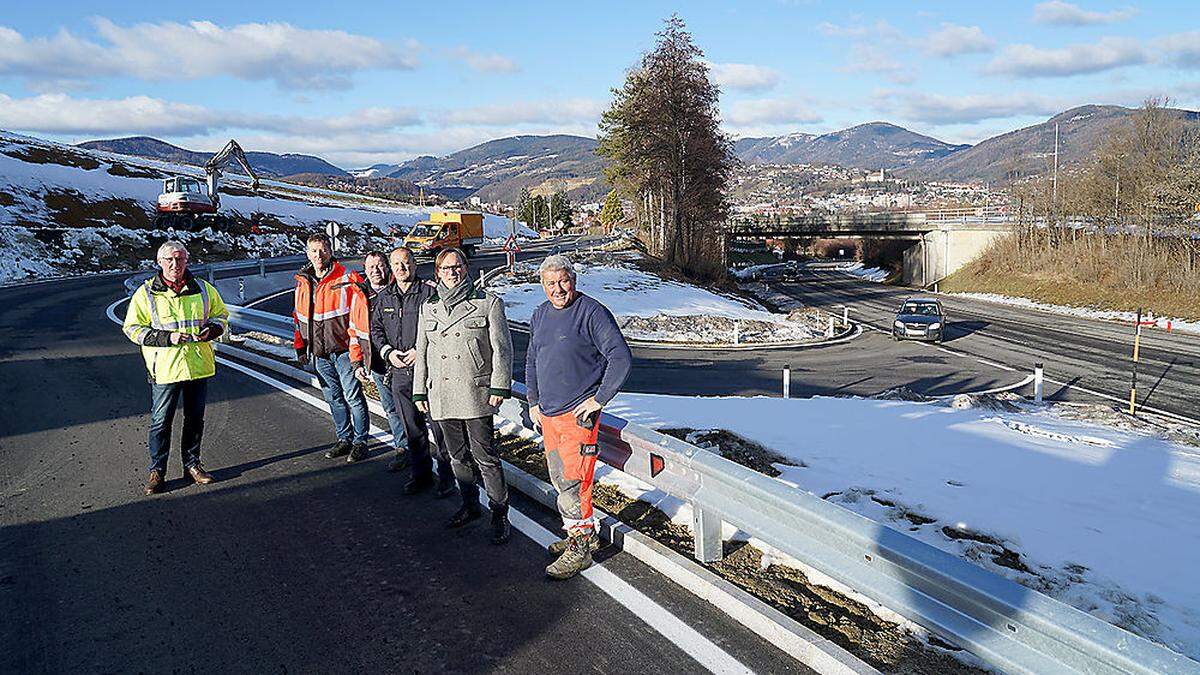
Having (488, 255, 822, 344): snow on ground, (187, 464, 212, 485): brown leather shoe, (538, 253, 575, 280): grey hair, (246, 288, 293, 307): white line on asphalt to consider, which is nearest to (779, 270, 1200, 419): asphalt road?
(488, 255, 822, 344): snow on ground

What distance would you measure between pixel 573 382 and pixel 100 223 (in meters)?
44.4

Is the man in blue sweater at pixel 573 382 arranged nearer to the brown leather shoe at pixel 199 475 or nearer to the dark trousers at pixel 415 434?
the dark trousers at pixel 415 434

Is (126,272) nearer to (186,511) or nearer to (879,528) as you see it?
(186,511)

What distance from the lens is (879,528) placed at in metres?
3.38

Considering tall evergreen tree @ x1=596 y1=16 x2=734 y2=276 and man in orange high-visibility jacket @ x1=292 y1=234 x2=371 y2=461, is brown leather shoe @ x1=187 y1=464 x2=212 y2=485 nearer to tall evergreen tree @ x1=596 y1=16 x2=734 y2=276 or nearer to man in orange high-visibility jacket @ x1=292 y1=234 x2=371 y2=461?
man in orange high-visibility jacket @ x1=292 y1=234 x2=371 y2=461

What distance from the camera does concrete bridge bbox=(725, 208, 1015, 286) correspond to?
178 feet

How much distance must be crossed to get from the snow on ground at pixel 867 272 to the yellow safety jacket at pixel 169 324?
6838 centimetres

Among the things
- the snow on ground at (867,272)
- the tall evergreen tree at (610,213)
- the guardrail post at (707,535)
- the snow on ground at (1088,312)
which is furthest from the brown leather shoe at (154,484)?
the tall evergreen tree at (610,213)

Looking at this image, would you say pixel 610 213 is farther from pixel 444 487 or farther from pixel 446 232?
pixel 444 487

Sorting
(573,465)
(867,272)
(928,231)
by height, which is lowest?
(867,272)

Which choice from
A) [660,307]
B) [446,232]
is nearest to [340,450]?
[660,307]

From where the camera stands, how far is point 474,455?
198 inches

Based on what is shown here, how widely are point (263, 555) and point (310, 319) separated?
2.84 metres

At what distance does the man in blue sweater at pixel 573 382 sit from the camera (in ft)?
14.5
